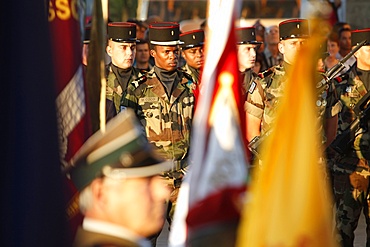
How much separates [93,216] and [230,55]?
30.3 inches

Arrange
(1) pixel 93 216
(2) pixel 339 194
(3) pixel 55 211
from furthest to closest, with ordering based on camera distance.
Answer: (2) pixel 339 194 < (1) pixel 93 216 < (3) pixel 55 211

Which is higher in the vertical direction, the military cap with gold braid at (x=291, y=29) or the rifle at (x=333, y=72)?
the military cap with gold braid at (x=291, y=29)

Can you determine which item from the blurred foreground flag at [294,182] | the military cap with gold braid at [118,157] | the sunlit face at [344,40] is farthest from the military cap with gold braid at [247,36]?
the blurred foreground flag at [294,182]

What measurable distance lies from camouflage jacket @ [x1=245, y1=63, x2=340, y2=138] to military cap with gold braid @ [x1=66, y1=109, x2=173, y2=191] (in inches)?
240

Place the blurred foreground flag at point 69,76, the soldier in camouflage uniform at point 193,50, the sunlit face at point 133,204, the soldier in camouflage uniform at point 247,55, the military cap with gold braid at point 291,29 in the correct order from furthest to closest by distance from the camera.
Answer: the soldier in camouflage uniform at point 247,55 → the soldier in camouflage uniform at point 193,50 → the military cap with gold braid at point 291,29 → the blurred foreground flag at point 69,76 → the sunlit face at point 133,204

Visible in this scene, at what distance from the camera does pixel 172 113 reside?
9.71m

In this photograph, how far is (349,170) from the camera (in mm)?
10867

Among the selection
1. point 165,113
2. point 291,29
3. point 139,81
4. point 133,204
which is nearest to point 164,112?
point 165,113

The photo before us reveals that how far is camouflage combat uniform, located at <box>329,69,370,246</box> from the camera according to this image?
10.8m

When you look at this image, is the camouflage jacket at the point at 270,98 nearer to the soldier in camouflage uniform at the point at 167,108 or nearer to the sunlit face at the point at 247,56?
the soldier in camouflage uniform at the point at 167,108

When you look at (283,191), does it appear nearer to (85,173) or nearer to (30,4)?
(85,173)

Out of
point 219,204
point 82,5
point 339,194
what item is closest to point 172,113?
point 339,194

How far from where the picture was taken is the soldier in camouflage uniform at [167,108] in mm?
9625

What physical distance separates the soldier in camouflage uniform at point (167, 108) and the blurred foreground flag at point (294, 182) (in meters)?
5.73
